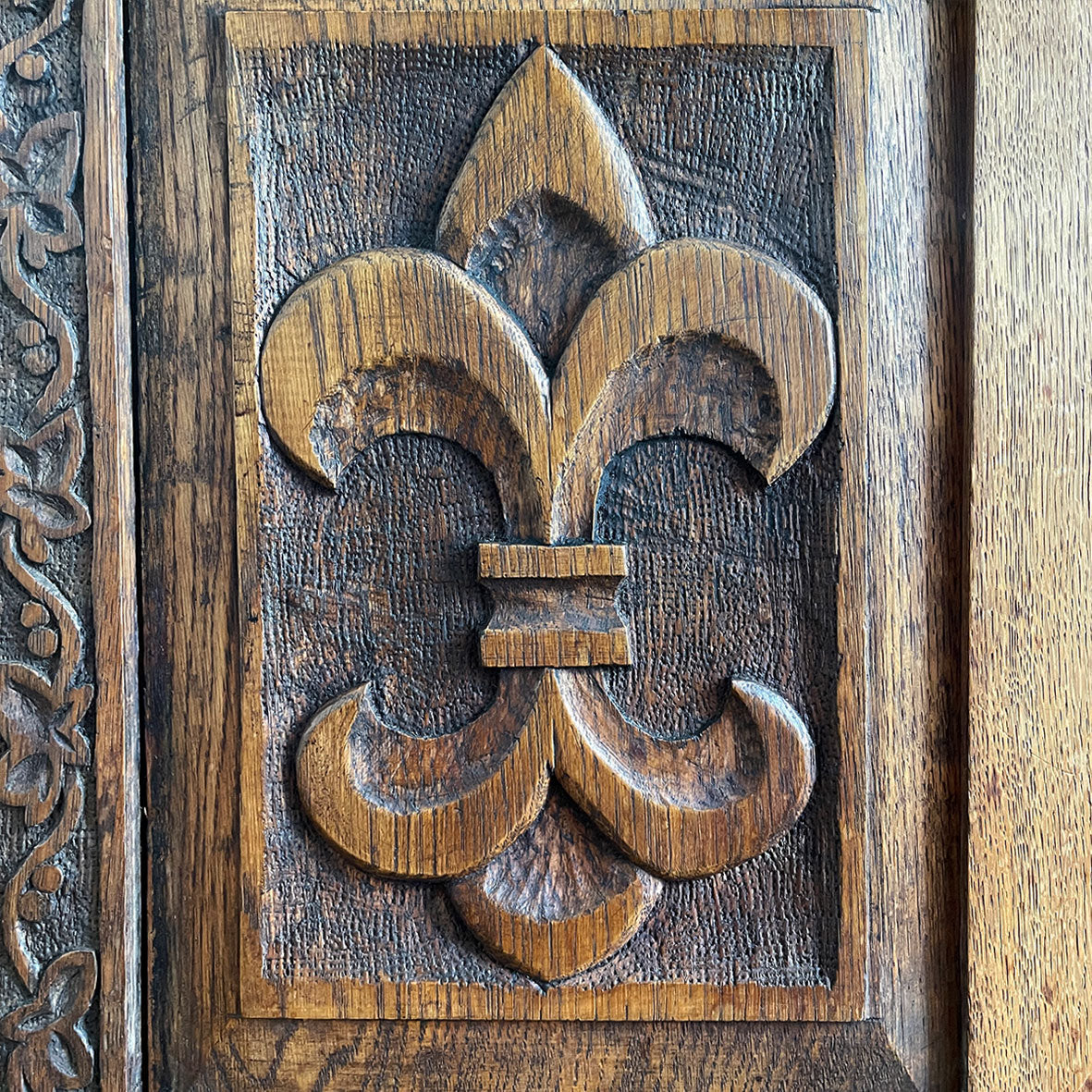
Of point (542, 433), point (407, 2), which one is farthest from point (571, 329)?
point (407, 2)

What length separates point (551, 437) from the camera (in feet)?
1.58

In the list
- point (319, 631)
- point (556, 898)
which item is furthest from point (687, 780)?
point (319, 631)

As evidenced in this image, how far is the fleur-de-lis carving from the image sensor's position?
48cm

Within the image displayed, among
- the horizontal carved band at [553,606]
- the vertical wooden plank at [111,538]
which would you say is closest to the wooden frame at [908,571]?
the vertical wooden plank at [111,538]

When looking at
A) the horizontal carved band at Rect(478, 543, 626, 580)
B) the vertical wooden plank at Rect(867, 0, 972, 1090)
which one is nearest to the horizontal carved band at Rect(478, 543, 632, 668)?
the horizontal carved band at Rect(478, 543, 626, 580)

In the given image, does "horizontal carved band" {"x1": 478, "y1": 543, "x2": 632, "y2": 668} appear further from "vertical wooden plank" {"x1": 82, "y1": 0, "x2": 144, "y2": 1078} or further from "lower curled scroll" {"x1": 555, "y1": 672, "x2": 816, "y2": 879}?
"vertical wooden plank" {"x1": 82, "y1": 0, "x2": 144, "y2": 1078}

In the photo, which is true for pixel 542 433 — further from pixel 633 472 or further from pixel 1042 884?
pixel 1042 884

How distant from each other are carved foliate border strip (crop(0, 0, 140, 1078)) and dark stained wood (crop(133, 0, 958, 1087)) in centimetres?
1

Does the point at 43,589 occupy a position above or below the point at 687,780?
above

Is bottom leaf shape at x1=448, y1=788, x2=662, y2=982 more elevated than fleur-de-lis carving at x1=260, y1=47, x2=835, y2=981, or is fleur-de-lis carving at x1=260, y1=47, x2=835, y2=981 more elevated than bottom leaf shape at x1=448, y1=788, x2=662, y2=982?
fleur-de-lis carving at x1=260, y1=47, x2=835, y2=981

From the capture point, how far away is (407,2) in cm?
48

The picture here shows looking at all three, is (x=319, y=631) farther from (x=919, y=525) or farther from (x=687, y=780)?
(x=919, y=525)

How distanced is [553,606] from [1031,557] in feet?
0.77

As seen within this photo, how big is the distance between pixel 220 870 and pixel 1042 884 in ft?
1.32
